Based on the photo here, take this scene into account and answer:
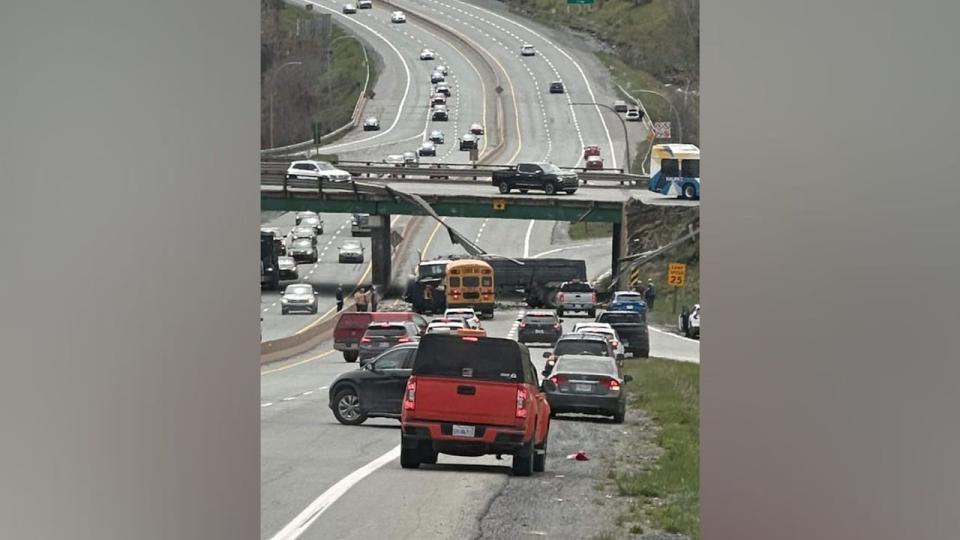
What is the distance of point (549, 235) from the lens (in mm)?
8180

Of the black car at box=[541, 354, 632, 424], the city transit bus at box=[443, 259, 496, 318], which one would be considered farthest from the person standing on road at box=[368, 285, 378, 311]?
the black car at box=[541, 354, 632, 424]

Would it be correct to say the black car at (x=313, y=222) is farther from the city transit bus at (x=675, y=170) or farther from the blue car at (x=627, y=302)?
the city transit bus at (x=675, y=170)

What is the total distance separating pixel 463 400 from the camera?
7.95 metres

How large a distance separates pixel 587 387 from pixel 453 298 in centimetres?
98

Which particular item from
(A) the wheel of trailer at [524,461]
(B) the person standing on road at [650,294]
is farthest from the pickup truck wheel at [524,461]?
(B) the person standing on road at [650,294]

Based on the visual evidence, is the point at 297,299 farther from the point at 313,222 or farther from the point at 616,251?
the point at 616,251

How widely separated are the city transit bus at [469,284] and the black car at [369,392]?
52cm

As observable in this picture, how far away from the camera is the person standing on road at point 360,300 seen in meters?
8.09

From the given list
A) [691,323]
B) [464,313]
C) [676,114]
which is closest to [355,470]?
[464,313]

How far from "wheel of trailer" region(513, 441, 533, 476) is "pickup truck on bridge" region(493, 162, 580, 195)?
1596 millimetres

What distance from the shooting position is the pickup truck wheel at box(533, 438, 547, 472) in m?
7.80
